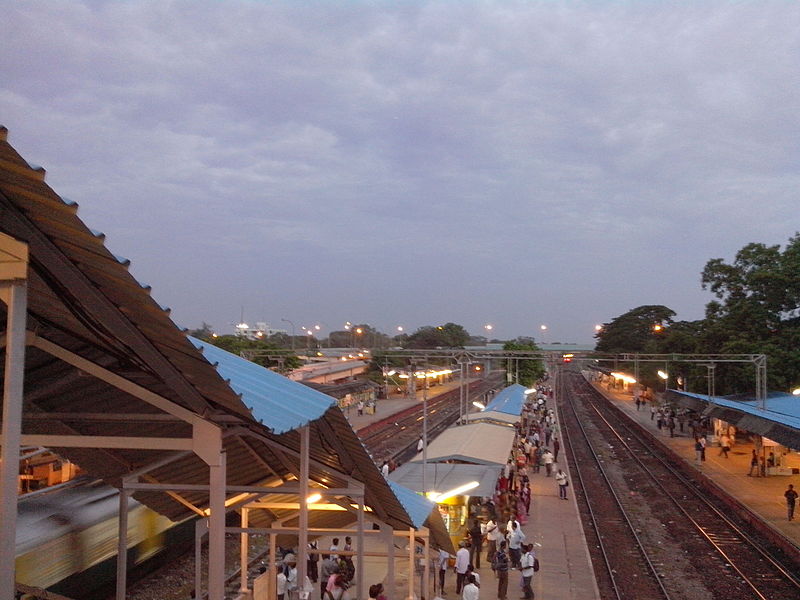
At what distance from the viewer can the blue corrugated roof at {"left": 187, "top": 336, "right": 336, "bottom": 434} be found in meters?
5.48

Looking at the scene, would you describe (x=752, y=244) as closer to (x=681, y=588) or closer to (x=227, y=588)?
(x=681, y=588)

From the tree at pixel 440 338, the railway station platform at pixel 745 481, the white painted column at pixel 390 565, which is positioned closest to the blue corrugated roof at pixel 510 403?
the railway station platform at pixel 745 481

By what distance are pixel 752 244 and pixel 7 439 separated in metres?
41.3

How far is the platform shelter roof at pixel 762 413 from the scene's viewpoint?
62.5 feet

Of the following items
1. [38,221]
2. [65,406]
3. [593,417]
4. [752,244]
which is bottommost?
[593,417]

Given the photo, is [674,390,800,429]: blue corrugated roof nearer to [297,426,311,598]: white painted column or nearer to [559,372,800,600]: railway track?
[559,372,800,600]: railway track

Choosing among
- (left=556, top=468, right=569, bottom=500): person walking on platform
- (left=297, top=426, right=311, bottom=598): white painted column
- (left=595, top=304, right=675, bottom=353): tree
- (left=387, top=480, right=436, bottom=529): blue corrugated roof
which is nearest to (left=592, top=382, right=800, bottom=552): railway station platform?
(left=556, top=468, right=569, bottom=500): person walking on platform

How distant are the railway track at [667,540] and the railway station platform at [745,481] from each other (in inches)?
22.2

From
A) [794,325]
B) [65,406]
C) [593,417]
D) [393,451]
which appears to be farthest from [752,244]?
[65,406]

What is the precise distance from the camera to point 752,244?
39219 mm

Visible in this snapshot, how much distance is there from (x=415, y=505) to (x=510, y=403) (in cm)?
2610

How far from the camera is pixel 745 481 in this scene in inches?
971

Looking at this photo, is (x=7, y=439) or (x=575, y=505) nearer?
(x=7, y=439)

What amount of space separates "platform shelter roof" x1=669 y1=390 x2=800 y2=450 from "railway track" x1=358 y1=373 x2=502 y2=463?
1235 centimetres
